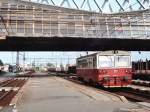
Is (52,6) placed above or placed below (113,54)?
above

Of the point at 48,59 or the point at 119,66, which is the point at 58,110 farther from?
the point at 48,59

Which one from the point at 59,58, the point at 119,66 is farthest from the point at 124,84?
the point at 59,58

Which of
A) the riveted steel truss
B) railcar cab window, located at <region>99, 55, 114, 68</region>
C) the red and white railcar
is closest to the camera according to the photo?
the red and white railcar

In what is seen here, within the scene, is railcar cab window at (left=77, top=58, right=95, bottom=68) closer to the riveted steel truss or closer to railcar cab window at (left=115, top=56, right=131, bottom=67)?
railcar cab window at (left=115, top=56, right=131, bottom=67)

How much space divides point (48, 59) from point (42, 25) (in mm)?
89876

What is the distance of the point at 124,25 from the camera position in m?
85.4

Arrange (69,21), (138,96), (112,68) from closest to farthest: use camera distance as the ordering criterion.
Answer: (138,96) → (112,68) → (69,21)

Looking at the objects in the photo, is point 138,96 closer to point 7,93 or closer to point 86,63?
point 7,93

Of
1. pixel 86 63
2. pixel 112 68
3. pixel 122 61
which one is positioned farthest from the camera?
pixel 86 63

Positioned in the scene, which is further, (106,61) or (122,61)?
(106,61)

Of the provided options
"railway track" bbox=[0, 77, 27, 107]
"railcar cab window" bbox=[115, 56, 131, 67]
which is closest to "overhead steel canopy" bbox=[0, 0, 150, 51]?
"railway track" bbox=[0, 77, 27, 107]

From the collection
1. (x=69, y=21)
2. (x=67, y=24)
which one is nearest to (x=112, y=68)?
(x=67, y=24)

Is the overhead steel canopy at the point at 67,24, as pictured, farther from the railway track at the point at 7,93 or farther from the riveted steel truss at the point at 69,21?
the railway track at the point at 7,93

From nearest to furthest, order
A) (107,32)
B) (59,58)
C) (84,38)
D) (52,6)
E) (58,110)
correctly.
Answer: (58,110), (84,38), (107,32), (52,6), (59,58)
